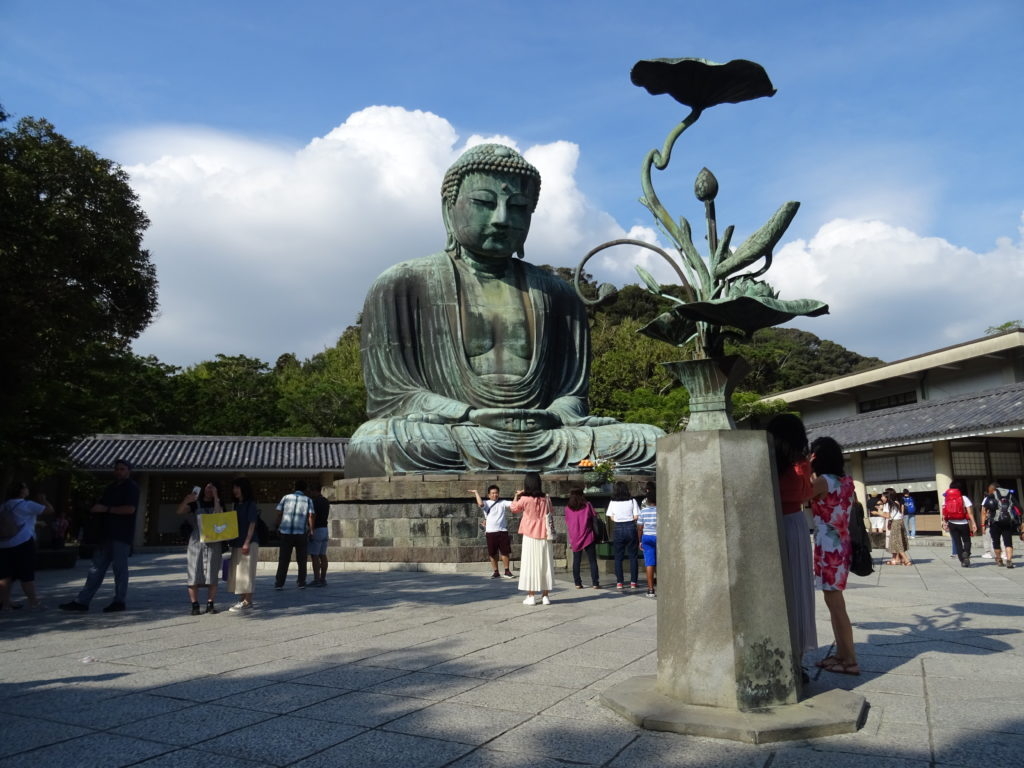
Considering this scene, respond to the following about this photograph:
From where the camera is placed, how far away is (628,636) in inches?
216

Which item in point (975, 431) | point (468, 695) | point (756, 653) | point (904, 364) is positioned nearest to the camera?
point (756, 653)

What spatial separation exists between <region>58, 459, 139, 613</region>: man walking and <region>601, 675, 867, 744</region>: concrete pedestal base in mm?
5494

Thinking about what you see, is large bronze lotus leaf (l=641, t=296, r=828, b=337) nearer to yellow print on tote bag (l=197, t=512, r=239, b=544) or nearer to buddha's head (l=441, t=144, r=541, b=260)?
yellow print on tote bag (l=197, t=512, r=239, b=544)

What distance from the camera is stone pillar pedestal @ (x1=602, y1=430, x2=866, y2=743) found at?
336 centimetres

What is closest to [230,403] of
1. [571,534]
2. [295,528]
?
[295,528]

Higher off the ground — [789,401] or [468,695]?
[789,401]

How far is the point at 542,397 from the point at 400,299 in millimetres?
2937

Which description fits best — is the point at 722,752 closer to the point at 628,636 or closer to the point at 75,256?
the point at 628,636

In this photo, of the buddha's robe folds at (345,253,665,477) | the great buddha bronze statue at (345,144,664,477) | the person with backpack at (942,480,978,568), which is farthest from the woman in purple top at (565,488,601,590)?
the person with backpack at (942,480,978,568)

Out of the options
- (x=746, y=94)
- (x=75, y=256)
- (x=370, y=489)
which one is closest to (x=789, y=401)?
(x=370, y=489)

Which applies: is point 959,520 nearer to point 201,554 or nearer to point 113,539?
point 201,554

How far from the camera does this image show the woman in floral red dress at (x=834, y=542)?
4.22 m

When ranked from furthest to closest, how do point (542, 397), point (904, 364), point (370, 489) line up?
point (904, 364)
point (542, 397)
point (370, 489)

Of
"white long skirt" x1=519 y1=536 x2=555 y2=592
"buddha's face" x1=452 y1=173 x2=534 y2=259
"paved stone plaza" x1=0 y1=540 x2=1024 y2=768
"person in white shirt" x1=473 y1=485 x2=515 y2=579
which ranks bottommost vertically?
"paved stone plaza" x1=0 y1=540 x2=1024 y2=768
